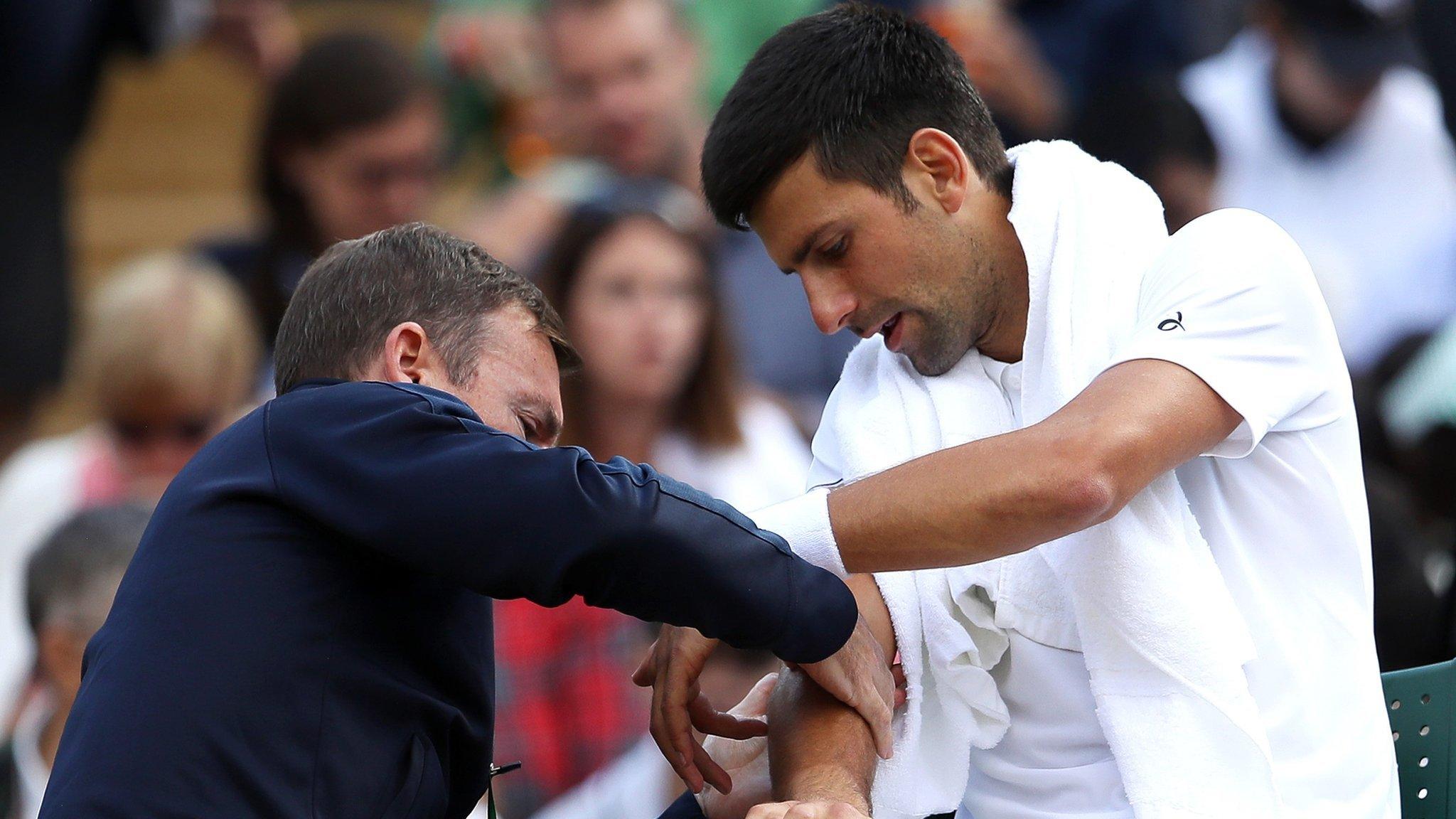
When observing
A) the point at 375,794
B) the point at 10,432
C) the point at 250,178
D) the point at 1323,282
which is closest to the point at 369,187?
the point at 250,178

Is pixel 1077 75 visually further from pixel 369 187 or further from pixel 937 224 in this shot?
pixel 937 224

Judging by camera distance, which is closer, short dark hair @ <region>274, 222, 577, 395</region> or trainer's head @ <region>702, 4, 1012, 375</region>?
short dark hair @ <region>274, 222, 577, 395</region>

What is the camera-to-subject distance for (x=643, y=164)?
4844 millimetres

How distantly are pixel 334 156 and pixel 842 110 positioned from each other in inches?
106

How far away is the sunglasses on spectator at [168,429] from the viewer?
164 inches

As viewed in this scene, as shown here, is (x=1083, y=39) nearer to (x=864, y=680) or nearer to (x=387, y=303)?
(x=864, y=680)

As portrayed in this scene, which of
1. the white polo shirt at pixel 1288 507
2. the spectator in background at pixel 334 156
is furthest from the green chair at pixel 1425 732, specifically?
the spectator in background at pixel 334 156

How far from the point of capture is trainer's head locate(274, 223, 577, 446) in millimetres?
1946

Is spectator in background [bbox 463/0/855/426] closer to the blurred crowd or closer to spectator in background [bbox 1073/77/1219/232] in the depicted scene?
the blurred crowd

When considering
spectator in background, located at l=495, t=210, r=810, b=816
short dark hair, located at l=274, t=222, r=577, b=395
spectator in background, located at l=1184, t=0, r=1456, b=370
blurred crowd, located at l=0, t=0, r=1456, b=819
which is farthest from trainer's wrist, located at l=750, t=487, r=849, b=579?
spectator in background, located at l=1184, t=0, r=1456, b=370

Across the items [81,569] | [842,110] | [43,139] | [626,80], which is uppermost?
[626,80]

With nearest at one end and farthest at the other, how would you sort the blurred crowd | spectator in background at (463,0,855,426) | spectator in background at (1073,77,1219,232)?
the blurred crowd
spectator in background at (463,0,855,426)
spectator in background at (1073,77,1219,232)

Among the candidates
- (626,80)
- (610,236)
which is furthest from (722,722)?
(626,80)

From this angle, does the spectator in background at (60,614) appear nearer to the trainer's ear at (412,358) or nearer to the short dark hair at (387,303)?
the short dark hair at (387,303)
